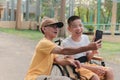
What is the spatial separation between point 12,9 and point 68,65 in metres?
39.1

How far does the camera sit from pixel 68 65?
4.46 metres

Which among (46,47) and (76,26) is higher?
(76,26)

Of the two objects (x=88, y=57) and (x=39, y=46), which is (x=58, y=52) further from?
(x=88, y=57)

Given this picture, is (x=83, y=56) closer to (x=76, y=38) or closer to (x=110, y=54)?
(x=76, y=38)

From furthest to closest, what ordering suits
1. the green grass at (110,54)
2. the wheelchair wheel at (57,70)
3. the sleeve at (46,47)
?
the green grass at (110,54) < the wheelchair wheel at (57,70) < the sleeve at (46,47)

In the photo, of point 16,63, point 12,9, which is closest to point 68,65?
point 16,63

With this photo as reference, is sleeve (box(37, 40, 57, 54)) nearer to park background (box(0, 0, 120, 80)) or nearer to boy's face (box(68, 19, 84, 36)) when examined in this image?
boy's face (box(68, 19, 84, 36))

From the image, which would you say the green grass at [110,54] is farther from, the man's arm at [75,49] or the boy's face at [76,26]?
the man's arm at [75,49]

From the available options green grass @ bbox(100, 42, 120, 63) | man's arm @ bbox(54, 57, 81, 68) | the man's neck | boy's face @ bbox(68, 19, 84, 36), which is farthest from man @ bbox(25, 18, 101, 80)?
green grass @ bbox(100, 42, 120, 63)

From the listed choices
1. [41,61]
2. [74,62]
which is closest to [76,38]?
[74,62]

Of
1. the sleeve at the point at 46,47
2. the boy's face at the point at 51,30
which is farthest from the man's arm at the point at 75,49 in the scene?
the boy's face at the point at 51,30

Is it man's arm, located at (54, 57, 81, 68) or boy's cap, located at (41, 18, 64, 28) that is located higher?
boy's cap, located at (41, 18, 64, 28)

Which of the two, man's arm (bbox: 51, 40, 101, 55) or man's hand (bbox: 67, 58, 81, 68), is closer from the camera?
man's arm (bbox: 51, 40, 101, 55)

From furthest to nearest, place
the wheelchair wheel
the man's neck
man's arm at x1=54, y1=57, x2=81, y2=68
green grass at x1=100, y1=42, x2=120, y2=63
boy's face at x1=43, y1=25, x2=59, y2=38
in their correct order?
green grass at x1=100, y1=42, x2=120, y2=63, the man's neck, the wheelchair wheel, man's arm at x1=54, y1=57, x2=81, y2=68, boy's face at x1=43, y1=25, x2=59, y2=38
